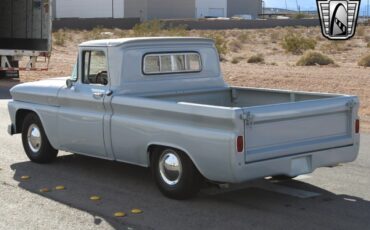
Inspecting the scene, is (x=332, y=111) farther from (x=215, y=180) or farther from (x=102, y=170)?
(x=102, y=170)

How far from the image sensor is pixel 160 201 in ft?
23.2

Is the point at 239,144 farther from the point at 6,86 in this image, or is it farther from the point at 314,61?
the point at 314,61

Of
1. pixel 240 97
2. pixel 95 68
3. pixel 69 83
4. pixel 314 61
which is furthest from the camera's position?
pixel 314 61

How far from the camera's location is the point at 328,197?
725 cm

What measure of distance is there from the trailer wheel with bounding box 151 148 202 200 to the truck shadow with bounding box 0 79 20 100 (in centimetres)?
1143

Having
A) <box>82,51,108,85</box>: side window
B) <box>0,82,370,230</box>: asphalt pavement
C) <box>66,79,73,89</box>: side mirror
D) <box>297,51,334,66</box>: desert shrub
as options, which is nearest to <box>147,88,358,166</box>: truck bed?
<box>0,82,370,230</box>: asphalt pavement

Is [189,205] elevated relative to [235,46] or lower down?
lower down

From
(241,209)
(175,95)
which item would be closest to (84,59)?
(175,95)

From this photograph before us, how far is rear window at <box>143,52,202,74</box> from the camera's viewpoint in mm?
8102

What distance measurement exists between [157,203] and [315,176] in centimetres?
230

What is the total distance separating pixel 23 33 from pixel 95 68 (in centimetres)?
1630

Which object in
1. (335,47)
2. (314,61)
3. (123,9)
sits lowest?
(314,61)

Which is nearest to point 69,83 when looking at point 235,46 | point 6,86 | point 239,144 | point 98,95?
point 98,95

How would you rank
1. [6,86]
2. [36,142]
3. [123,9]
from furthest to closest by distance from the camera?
[123,9] → [6,86] → [36,142]
